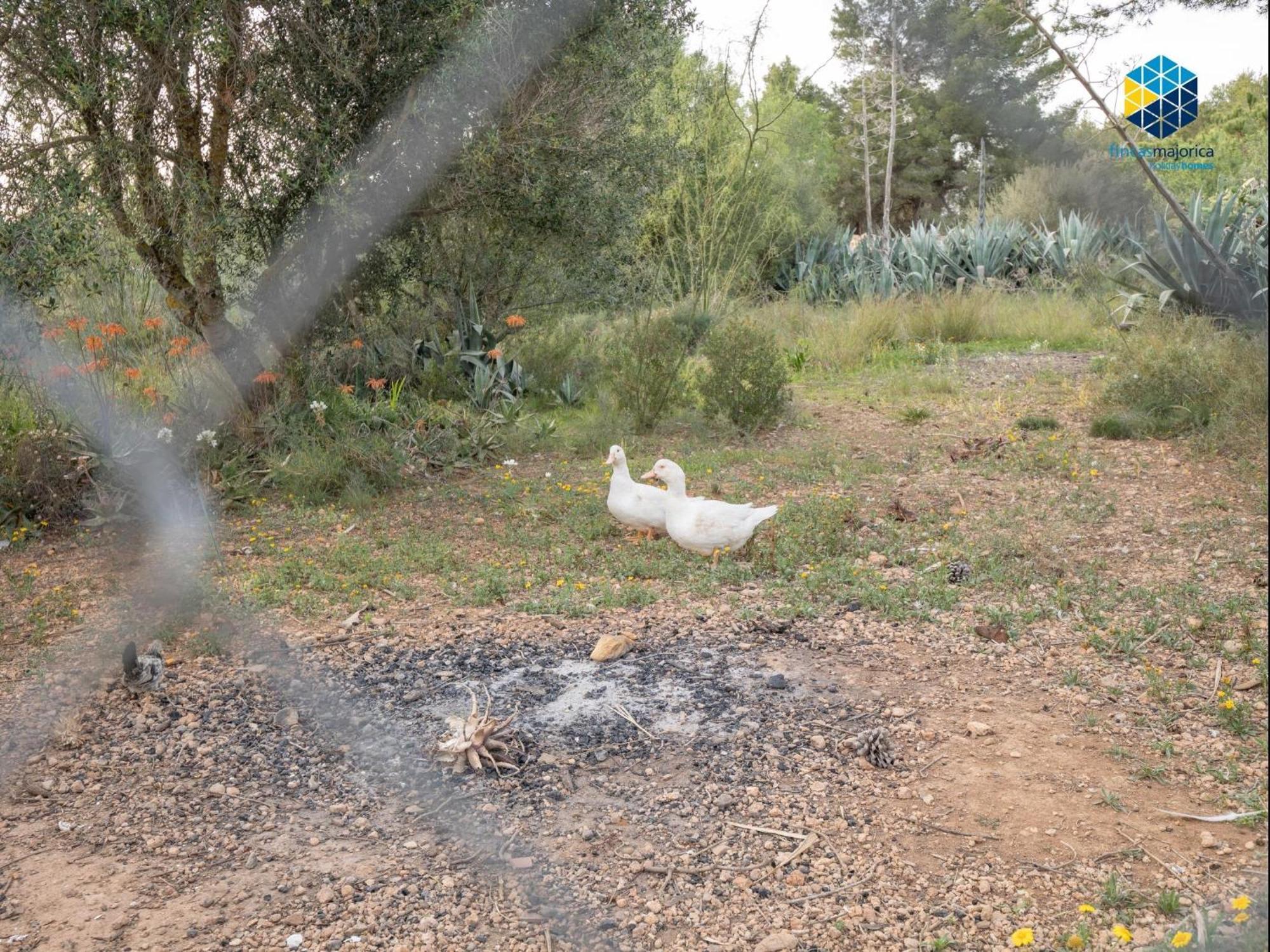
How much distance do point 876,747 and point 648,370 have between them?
4801mm

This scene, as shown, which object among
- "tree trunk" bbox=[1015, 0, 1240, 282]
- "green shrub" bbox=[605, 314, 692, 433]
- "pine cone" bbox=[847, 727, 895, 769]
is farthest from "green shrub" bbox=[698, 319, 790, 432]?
"pine cone" bbox=[847, 727, 895, 769]

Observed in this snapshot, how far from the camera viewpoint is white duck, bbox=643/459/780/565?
15.3 ft

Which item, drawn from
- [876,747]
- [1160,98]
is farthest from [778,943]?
[1160,98]

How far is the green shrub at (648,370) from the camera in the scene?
297 inches

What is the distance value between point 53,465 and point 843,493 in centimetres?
436

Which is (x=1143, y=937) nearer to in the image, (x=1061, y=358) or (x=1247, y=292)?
(x=1247, y=292)

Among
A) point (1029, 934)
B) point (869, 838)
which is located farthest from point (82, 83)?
point (1029, 934)

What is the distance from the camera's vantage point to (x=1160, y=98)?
230 inches

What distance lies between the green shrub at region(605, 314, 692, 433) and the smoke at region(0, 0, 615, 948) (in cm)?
195

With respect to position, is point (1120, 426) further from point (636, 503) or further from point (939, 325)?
point (939, 325)

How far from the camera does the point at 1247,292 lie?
5.90 m

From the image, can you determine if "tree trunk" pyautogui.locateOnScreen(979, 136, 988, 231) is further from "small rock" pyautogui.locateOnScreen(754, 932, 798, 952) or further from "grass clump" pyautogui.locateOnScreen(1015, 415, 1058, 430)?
"small rock" pyautogui.locateOnScreen(754, 932, 798, 952)

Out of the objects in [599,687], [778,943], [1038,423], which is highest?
[1038,423]

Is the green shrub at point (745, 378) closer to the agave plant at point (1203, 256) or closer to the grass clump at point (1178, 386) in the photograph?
the grass clump at point (1178, 386)
